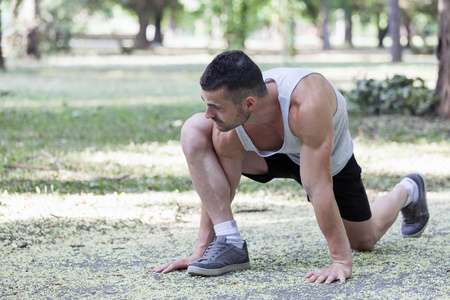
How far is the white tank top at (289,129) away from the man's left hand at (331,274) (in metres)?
0.57

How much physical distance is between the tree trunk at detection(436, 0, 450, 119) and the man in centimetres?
583

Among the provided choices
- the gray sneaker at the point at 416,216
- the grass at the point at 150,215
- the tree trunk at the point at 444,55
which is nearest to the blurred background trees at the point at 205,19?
the tree trunk at the point at 444,55

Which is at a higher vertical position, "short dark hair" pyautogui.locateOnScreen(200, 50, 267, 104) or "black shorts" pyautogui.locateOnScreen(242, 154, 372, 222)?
"short dark hair" pyautogui.locateOnScreen(200, 50, 267, 104)

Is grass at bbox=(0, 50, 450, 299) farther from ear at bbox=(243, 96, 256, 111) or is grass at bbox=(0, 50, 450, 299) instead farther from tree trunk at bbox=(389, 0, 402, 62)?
tree trunk at bbox=(389, 0, 402, 62)

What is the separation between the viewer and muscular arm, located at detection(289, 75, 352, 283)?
9.93 feet

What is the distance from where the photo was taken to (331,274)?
314 centimetres

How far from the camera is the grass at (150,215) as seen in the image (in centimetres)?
318

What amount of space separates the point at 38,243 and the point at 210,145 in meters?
1.38

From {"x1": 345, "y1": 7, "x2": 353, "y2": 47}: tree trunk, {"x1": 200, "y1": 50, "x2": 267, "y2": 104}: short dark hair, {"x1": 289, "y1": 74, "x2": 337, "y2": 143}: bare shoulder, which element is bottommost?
{"x1": 345, "y1": 7, "x2": 353, "y2": 47}: tree trunk

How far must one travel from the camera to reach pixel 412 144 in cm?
781

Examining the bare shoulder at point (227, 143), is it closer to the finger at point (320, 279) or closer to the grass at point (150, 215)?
the grass at point (150, 215)

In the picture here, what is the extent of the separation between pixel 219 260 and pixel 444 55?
268 inches

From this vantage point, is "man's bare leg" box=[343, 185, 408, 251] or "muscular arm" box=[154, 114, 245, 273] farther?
"man's bare leg" box=[343, 185, 408, 251]

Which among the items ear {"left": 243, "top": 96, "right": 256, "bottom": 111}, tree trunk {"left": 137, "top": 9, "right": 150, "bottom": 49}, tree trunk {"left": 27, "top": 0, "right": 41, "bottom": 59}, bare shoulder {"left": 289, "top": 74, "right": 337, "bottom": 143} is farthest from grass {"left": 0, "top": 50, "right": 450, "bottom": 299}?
tree trunk {"left": 137, "top": 9, "right": 150, "bottom": 49}
